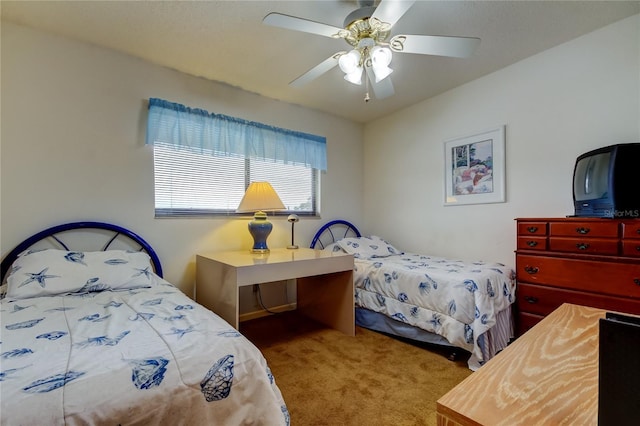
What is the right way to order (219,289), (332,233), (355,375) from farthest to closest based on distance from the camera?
(332,233) < (219,289) < (355,375)

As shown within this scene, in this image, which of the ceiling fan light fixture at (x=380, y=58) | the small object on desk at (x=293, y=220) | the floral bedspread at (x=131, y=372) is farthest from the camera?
the small object on desk at (x=293, y=220)

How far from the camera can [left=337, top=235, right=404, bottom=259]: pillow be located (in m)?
2.93

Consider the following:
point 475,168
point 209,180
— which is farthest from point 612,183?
point 209,180

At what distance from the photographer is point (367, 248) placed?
302cm

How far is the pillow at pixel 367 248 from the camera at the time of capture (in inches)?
115

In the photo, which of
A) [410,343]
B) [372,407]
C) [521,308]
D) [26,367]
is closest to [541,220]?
[521,308]

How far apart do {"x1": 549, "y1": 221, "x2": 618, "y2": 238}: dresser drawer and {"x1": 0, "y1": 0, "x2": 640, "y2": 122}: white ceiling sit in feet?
4.45

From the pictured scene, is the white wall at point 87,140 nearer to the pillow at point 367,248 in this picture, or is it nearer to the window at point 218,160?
the window at point 218,160

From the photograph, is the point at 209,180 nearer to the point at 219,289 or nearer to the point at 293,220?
the point at 293,220

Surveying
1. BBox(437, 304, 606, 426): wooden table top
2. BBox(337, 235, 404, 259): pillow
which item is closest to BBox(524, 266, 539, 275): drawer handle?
BBox(337, 235, 404, 259): pillow

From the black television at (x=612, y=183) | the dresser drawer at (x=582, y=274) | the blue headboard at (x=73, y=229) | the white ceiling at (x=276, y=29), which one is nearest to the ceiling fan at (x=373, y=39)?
the white ceiling at (x=276, y=29)

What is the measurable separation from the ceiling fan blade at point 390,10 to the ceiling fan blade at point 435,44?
13 centimetres

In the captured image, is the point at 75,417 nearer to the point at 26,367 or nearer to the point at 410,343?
the point at 26,367

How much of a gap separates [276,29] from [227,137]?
1061 millimetres
